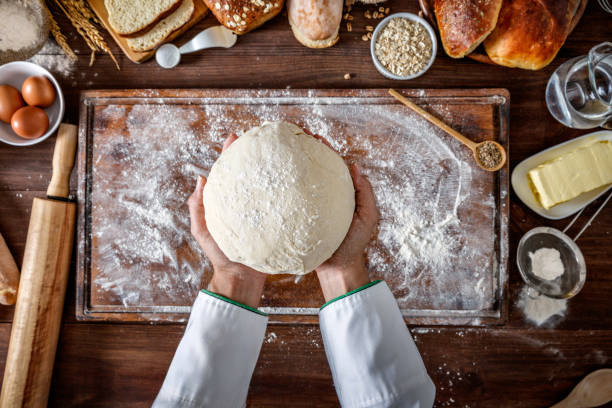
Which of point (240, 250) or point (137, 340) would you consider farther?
point (137, 340)

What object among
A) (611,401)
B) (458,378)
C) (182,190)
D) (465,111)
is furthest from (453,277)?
(182,190)

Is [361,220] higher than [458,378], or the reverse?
[361,220]

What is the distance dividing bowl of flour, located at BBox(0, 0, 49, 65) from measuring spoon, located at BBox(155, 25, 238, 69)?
14.5 inches

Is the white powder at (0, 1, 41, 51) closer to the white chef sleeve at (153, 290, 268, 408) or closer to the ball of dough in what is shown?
the ball of dough

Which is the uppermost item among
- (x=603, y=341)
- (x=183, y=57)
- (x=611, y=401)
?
(x=183, y=57)

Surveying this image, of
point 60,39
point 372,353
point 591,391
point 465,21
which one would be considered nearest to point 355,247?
point 372,353

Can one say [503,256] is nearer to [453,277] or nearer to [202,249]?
[453,277]

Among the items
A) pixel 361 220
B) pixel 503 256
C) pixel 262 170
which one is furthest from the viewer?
pixel 503 256

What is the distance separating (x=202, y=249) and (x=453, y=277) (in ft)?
2.79

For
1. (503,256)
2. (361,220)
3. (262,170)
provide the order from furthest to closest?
(503,256) < (361,220) < (262,170)

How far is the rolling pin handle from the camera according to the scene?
1325mm

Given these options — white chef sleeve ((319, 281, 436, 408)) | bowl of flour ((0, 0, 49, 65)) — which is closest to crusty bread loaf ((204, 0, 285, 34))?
bowl of flour ((0, 0, 49, 65))

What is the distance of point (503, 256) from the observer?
4.31 feet

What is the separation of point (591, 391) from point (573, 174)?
2.42 ft
